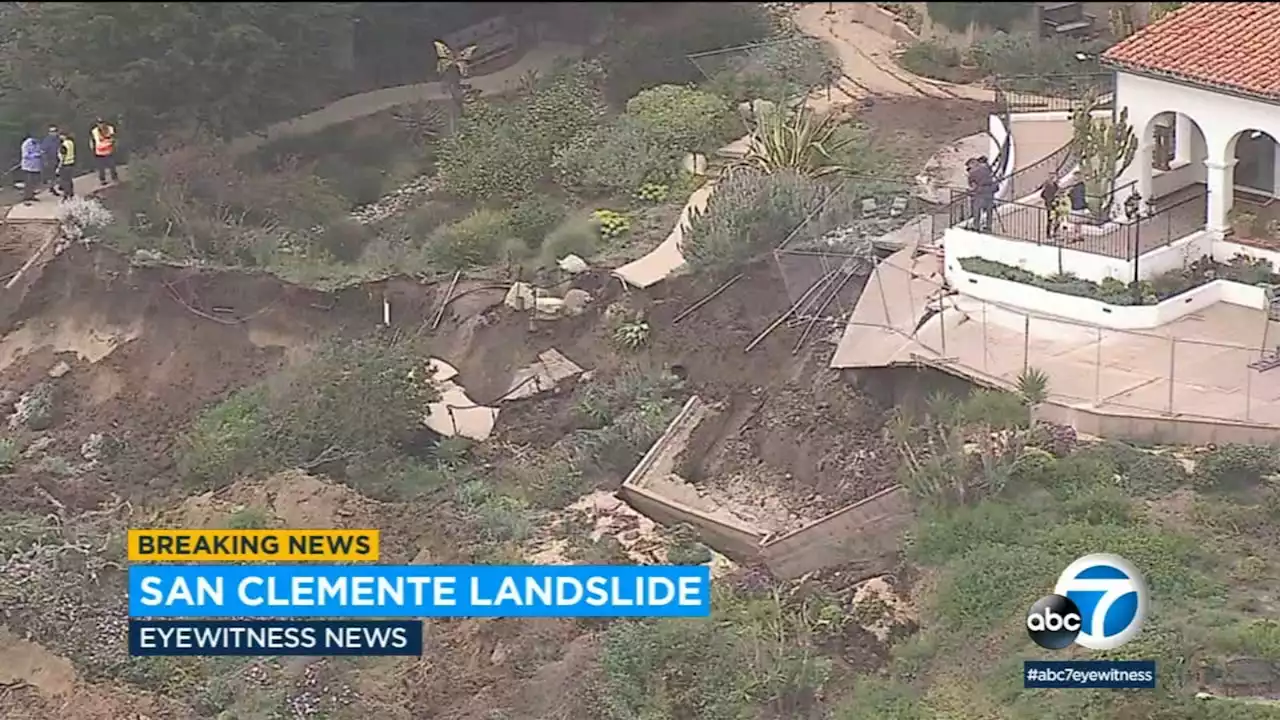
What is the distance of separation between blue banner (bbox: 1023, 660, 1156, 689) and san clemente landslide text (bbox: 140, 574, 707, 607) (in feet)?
11.5

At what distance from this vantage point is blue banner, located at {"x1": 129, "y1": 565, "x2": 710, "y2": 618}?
16984mm

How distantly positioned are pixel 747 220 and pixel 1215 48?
617 centimetres

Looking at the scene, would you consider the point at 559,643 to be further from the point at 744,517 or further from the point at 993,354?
the point at 993,354

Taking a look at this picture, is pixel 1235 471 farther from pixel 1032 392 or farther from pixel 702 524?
pixel 702 524

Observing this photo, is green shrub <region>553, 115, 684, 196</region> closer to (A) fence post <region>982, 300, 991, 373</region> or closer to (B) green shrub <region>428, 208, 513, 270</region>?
(B) green shrub <region>428, 208, 513, 270</region>

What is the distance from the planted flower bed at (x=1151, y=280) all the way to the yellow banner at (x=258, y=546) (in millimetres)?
7922

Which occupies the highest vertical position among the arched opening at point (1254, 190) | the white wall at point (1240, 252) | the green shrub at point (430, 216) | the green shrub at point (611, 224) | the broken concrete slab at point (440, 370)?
the arched opening at point (1254, 190)

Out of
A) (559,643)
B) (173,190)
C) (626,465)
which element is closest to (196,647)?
(559,643)

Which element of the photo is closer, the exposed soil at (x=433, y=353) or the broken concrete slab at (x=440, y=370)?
the exposed soil at (x=433, y=353)

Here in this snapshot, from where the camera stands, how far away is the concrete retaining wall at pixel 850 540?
60.2ft

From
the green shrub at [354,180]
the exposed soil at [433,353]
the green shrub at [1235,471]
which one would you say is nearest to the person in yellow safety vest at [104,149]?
the exposed soil at [433,353]

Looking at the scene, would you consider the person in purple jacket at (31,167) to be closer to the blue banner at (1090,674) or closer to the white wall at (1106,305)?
the white wall at (1106,305)

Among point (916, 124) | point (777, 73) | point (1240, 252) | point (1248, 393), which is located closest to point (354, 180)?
point (777, 73)

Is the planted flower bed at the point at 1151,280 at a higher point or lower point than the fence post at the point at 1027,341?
higher
